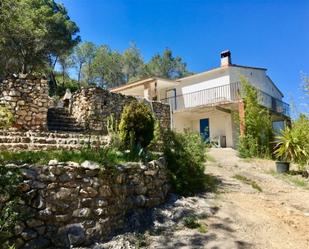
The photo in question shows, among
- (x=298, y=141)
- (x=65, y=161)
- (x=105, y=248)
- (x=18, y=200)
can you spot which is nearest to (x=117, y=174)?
(x=65, y=161)

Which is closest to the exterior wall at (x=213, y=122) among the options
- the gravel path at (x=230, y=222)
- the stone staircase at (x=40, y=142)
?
the gravel path at (x=230, y=222)

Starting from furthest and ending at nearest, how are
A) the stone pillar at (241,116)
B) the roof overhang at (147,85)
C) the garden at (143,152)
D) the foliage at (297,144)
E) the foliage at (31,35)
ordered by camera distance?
the roof overhang at (147,85)
the foliage at (31,35)
the stone pillar at (241,116)
the foliage at (297,144)
the garden at (143,152)

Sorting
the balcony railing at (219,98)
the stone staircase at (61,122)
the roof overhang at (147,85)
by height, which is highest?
the roof overhang at (147,85)

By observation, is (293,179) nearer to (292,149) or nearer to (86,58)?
(292,149)

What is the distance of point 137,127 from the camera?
7941 millimetres

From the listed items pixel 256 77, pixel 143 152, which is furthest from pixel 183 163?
pixel 256 77

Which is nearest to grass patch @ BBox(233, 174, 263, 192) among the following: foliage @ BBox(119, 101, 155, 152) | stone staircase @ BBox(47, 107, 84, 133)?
foliage @ BBox(119, 101, 155, 152)

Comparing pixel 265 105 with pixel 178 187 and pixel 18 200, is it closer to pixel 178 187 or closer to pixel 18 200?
pixel 178 187

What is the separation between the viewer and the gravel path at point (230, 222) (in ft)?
18.0

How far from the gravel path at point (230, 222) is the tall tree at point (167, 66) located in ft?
122

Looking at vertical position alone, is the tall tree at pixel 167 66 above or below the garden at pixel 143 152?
above

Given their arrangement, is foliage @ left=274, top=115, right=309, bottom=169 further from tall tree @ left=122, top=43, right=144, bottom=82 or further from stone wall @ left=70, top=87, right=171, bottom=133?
tall tree @ left=122, top=43, right=144, bottom=82

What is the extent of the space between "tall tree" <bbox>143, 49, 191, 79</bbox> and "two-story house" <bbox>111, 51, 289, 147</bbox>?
2039 centimetres

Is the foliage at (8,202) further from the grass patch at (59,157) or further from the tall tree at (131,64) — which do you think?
the tall tree at (131,64)
